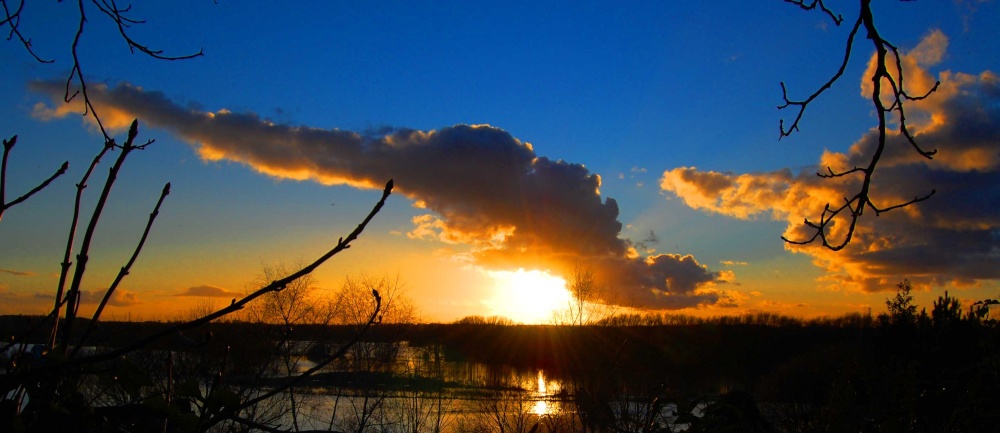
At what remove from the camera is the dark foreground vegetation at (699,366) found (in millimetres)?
4301

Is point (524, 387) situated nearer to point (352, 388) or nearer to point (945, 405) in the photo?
point (352, 388)

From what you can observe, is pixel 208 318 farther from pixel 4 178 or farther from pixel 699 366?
pixel 699 366

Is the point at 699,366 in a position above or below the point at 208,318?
below

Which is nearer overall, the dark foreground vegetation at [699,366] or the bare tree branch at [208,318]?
the bare tree branch at [208,318]

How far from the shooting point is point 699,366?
60.9 metres

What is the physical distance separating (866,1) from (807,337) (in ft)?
236

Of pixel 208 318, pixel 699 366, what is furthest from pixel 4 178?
pixel 699 366

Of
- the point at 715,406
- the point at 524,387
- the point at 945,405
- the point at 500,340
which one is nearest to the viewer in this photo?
the point at 715,406

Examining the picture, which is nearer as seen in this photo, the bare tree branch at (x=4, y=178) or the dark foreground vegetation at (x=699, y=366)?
the bare tree branch at (x=4, y=178)

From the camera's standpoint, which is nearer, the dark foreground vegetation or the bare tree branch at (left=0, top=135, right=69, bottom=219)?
the bare tree branch at (left=0, top=135, right=69, bottom=219)

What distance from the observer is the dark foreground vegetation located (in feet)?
14.1

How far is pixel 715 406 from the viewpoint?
3408 millimetres

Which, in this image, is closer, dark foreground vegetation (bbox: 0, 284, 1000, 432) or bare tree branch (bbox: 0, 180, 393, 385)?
bare tree branch (bbox: 0, 180, 393, 385)

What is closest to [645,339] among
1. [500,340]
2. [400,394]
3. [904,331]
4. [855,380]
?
A: [500,340]
